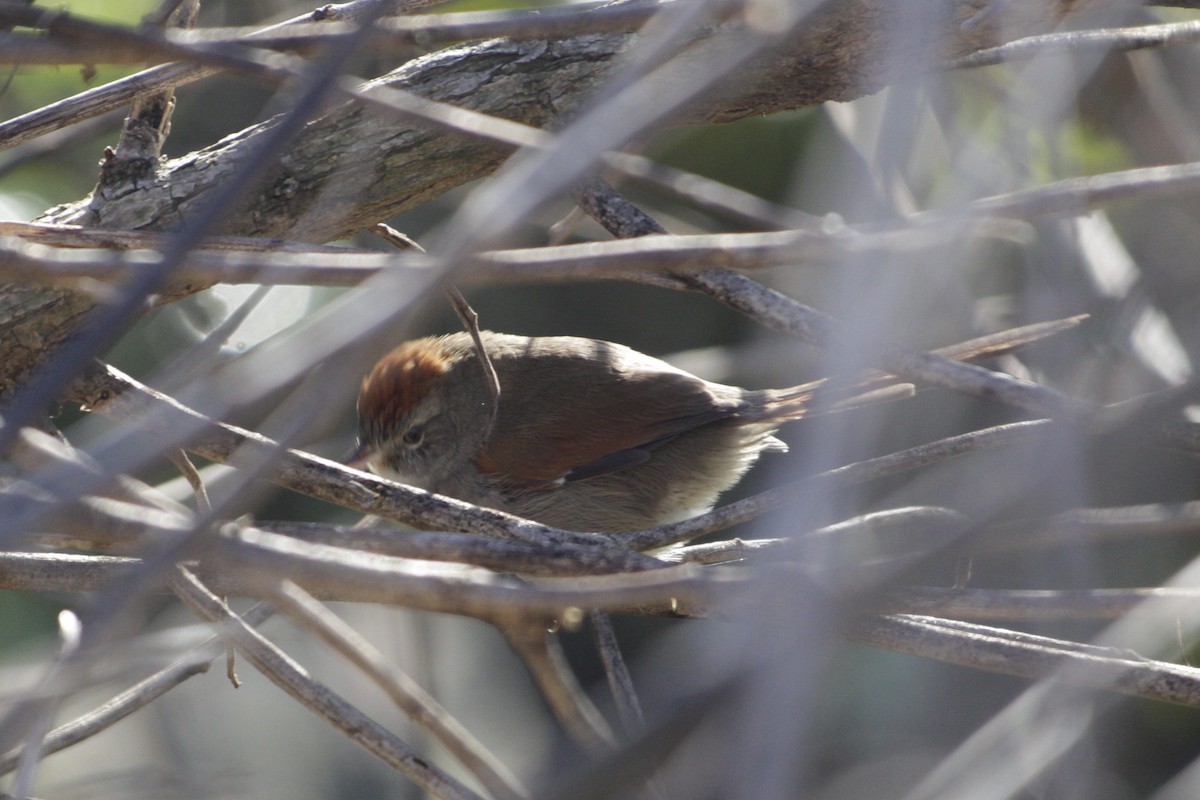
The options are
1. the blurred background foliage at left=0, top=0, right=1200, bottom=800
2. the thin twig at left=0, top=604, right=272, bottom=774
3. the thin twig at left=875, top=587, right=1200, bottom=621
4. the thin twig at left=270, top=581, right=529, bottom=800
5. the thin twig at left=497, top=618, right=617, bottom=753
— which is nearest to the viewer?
the thin twig at left=497, top=618, right=617, bottom=753

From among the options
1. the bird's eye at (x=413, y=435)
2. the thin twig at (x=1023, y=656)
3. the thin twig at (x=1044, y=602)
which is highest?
the thin twig at (x=1044, y=602)

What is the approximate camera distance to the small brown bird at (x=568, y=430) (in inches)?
163

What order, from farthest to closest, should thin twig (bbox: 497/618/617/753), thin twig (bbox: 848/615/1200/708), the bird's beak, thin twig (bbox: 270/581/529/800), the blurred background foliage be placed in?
the bird's beak → the blurred background foliage → thin twig (bbox: 848/615/1200/708) → thin twig (bbox: 270/581/529/800) → thin twig (bbox: 497/618/617/753)

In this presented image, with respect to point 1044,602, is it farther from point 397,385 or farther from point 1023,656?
point 397,385

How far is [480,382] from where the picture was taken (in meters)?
4.49

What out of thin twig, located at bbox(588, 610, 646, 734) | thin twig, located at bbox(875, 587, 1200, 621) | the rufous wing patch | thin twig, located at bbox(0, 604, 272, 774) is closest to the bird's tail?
thin twig, located at bbox(875, 587, 1200, 621)

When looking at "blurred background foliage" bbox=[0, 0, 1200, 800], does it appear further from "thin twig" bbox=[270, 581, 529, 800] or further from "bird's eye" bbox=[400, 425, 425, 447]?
"thin twig" bbox=[270, 581, 529, 800]

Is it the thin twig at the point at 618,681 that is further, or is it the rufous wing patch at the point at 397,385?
the rufous wing patch at the point at 397,385

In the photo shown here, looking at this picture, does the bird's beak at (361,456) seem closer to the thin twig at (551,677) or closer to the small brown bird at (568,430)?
the small brown bird at (568,430)

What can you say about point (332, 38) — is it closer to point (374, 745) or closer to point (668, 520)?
point (374, 745)

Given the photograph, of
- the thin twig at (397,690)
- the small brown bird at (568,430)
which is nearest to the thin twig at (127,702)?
the thin twig at (397,690)

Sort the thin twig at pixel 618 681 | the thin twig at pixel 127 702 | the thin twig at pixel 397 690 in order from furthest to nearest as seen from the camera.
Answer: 1. the thin twig at pixel 618 681
2. the thin twig at pixel 127 702
3. the thin twig at pixel 397 690

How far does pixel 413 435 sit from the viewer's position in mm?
4434

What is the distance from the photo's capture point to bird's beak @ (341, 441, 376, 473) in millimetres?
4344
